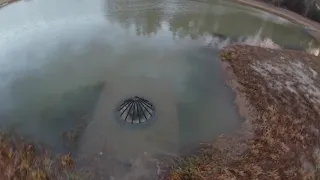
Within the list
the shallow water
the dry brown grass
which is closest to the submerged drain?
the shallow water

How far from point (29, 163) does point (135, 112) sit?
304 centimetres

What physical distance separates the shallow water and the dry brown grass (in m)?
0.45

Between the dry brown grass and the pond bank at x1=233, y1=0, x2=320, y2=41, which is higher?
the pond bank at x1=233, y1=0, x2=320, y2=41

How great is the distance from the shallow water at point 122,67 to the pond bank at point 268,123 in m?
0.49

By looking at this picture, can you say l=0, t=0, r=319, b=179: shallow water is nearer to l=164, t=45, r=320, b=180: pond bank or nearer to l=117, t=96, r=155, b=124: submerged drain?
l=117, t=96, r=155, b=124: submerged drain

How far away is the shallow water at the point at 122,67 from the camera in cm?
986

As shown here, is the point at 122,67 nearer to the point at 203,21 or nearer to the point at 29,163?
the point at 29,163

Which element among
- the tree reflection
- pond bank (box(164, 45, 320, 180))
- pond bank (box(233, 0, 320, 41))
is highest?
pond bank (box(233, 0, 320, 41))

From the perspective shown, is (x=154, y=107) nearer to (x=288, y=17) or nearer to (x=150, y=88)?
(x=150, y=88)

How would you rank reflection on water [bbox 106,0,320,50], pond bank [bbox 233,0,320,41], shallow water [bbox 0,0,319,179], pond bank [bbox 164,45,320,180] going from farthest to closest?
pond bank [bbox 233,0,320,41], reflection on water [bbox 106,0,320,50], shallow water [bbox 0,0,319,179], pond bank [bbox 164,45,320,180]

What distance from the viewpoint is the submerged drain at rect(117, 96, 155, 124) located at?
9969 mm

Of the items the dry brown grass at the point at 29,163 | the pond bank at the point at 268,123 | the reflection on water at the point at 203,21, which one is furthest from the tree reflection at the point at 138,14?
the dry brown grass at the point at 29,163

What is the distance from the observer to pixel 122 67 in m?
12.0

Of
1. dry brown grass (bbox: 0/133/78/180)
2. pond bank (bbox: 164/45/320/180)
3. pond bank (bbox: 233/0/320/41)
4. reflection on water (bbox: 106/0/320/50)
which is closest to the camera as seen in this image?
dry brown grass (bbox: 0/133/78/180)
